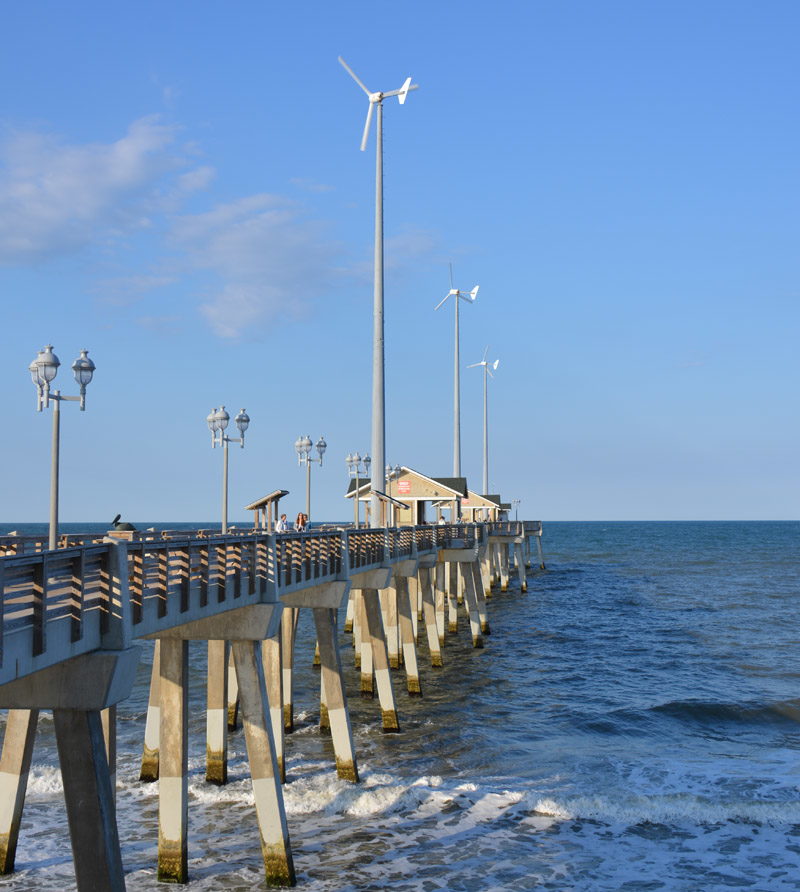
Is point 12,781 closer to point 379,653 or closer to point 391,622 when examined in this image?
point 379,653

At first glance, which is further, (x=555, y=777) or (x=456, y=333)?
(x=456, y=333)

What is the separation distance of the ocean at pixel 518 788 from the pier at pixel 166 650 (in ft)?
3.46

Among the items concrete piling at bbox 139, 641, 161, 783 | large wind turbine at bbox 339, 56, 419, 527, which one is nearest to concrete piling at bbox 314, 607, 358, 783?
concrete piling at bbox 139, 641, 161, 783

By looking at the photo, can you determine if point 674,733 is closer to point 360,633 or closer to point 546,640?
point 360,633

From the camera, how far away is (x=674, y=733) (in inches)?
1102

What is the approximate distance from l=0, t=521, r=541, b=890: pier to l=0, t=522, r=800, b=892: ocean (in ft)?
3.46

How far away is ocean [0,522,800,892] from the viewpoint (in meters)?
16.5

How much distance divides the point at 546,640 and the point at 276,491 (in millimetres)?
26849

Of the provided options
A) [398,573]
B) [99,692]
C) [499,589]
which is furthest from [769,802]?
[499,589]

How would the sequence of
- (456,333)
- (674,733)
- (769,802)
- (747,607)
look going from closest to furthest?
(769,802), (674,733), (456,333), (747,607)

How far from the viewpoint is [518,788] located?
69.6 ft

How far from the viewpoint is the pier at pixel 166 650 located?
959 cm

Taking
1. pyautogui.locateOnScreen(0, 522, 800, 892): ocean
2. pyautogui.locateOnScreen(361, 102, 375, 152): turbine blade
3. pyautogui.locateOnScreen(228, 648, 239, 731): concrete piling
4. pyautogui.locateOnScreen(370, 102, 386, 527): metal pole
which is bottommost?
pyautogui.locateOnScreen(0, 522, 800, 892): ocean

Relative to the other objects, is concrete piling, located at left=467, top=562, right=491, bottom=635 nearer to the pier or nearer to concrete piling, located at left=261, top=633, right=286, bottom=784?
the pier
